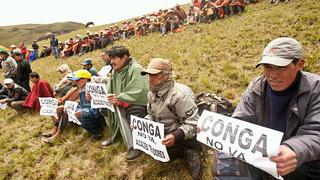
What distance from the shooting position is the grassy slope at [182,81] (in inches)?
262

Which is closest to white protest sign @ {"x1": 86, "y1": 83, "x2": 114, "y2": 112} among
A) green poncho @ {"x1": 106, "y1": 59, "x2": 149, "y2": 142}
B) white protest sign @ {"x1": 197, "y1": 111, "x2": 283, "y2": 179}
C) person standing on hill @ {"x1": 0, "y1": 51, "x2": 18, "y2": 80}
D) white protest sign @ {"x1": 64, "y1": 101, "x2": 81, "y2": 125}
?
green poncho @ {"x1": 106, "y1": 59, "x2": 149, "y2": 142}

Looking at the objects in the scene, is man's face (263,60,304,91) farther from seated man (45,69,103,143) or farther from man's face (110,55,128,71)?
seated man (45,69,103,143)

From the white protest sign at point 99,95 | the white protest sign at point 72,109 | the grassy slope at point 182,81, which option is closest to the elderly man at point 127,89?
the white protest sign at point 99,95

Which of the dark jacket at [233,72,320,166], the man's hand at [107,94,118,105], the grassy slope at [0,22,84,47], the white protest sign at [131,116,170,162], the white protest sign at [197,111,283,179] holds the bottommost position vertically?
the grassy slope at [0,22,84,47]

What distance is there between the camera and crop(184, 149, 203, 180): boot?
5.21 meters

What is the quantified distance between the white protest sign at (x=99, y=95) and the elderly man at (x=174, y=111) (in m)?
1.43

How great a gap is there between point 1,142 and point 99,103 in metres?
4.51

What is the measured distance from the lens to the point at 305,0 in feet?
47.8

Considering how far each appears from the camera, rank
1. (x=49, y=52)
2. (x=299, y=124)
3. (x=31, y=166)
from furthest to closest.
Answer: (x=49, y=52) < (x=31, y=166) < (x=299, y=124)

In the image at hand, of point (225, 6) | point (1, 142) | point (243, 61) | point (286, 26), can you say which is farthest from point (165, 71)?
point (225, 6)

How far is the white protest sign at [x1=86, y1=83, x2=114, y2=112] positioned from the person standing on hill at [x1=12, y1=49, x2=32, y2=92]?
623 cm

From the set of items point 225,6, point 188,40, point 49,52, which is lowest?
point 49,52

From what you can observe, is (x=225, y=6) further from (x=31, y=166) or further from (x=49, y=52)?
(x=49, y=52)

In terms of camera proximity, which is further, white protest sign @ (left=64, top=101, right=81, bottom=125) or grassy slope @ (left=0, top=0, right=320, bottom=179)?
white protest sign @ (left=64, top=101, right=81, bottom=125)
